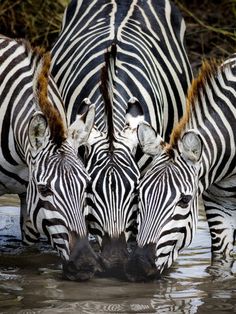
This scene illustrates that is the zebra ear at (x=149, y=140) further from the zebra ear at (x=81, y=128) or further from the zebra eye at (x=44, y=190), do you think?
the zebra eye at (x=44, y=190)

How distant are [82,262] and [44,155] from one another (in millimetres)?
971


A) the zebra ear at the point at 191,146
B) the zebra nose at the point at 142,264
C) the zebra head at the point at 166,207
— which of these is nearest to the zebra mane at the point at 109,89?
the zebra head at the point at 166,207

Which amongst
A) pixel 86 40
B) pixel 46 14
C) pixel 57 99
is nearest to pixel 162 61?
pixel 86 40

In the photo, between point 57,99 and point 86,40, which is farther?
point 86,40

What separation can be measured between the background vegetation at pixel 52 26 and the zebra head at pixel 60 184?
6215 millimetres

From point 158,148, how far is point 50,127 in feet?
2.96

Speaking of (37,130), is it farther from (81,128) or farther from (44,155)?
(81,128)

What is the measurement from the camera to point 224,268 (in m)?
9.09

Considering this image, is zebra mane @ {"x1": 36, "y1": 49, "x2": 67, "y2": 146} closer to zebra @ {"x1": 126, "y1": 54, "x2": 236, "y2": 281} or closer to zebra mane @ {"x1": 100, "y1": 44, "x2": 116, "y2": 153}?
zebra mane @ {"x1": 100, "y1": 44, "x2": 116, "y2": 153}

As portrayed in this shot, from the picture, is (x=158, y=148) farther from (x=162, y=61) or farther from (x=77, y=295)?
Result: (x=162, y=61)

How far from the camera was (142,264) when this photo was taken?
809 centimetres

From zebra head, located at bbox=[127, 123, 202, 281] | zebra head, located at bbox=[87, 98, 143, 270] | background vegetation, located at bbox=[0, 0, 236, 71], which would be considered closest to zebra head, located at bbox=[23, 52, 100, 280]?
zebra head, located at bbox=[87, 98, 143, 270]

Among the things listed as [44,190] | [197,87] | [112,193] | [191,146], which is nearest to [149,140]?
[191,146]

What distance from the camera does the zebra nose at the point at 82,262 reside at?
26.3 feet
